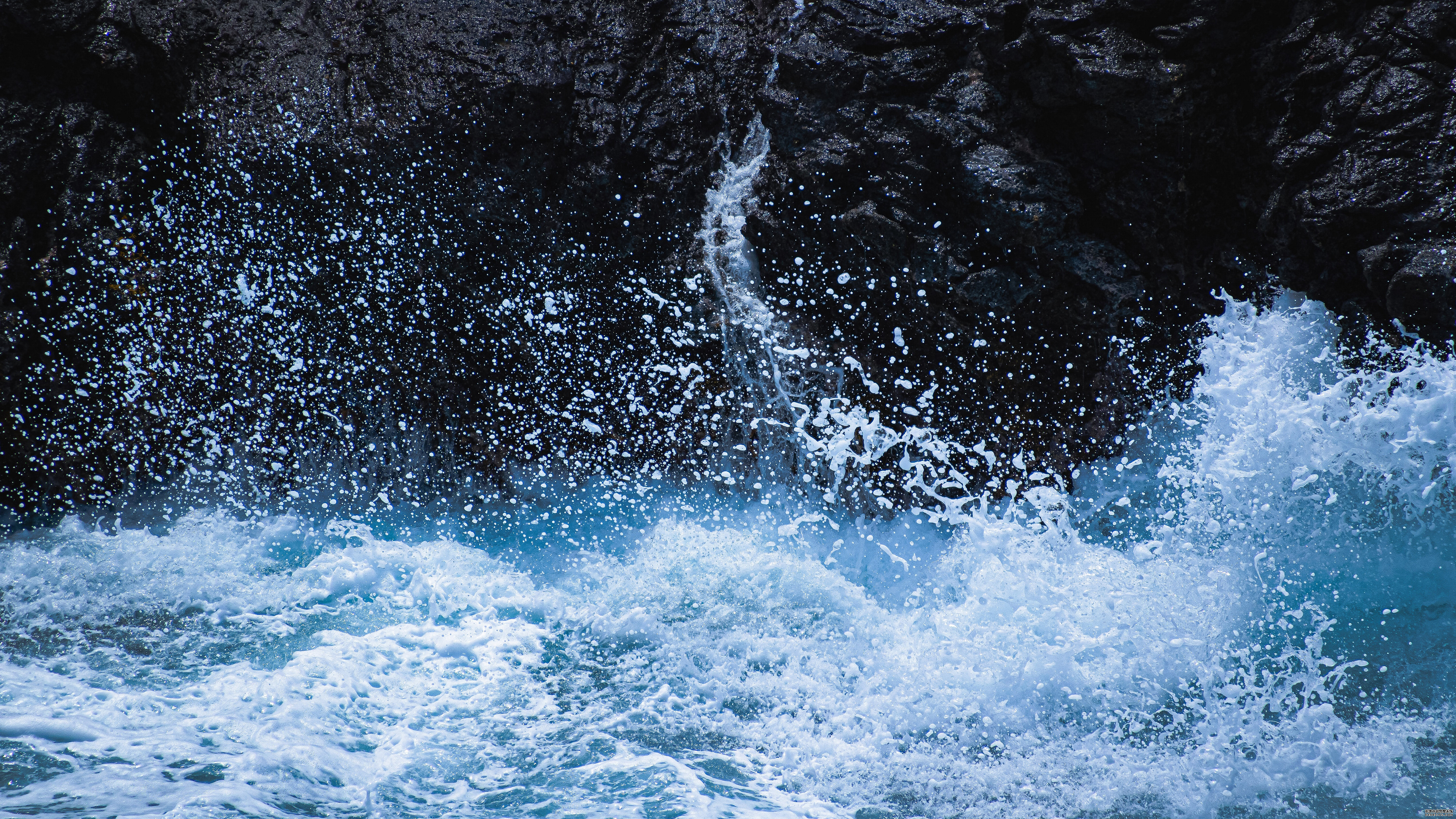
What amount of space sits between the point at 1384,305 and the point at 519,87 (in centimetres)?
373

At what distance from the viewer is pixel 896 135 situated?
382 cm

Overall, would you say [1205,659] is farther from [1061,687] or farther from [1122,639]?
[1061,687]

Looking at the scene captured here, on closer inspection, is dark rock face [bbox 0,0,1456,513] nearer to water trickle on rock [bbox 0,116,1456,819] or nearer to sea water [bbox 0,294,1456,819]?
water trickle on rock [bbox 0,116,1456,819]

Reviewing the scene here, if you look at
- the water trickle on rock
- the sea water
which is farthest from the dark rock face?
the sea water

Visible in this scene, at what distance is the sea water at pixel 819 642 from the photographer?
261 cm

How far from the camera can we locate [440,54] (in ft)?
13.5

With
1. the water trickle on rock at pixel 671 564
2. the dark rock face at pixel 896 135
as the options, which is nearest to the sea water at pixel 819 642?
the water trickle on rock at pixel 671 564

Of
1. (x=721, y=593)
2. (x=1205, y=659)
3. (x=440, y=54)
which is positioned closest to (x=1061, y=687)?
(x=1205, y=659)

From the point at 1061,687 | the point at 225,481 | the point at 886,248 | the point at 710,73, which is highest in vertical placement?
the point at 710,73

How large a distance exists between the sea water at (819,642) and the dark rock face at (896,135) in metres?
0.41

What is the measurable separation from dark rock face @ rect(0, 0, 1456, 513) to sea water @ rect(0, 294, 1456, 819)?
406mm

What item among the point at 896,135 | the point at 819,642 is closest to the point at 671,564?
the point at 819,642

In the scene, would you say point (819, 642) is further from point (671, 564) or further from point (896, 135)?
point (896, 135)

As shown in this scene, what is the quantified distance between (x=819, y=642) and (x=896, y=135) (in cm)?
219
